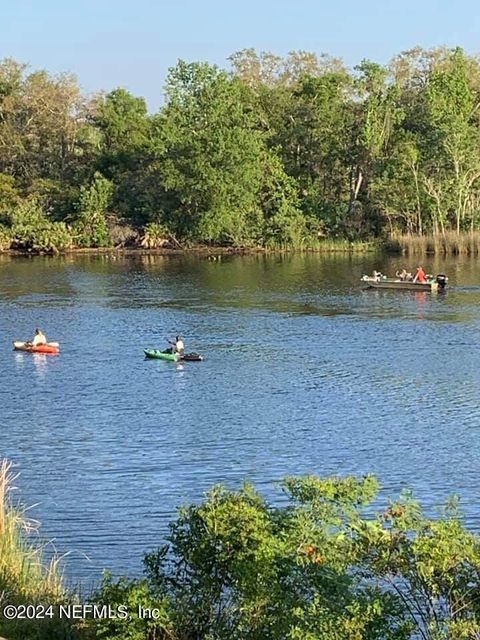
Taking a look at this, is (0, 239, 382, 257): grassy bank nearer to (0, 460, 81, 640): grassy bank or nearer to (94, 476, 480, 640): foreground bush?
(0, 460, 81, 640): grassy bank

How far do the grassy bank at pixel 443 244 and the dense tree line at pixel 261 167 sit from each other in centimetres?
166

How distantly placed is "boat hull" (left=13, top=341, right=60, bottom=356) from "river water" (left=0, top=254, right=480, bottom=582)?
0.39 metres

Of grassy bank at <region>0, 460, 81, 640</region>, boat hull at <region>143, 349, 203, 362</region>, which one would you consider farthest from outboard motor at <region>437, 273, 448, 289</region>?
grassy bank at <region>0, 460, 81, 640</region>

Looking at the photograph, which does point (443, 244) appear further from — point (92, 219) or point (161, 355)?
point (161, 355)

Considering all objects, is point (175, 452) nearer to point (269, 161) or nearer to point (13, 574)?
point (13, 574)

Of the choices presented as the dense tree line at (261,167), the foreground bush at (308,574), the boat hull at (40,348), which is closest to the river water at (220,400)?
the boat hull at (40,348)

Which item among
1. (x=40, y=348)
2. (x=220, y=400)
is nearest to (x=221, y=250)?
(x=40, y=348)

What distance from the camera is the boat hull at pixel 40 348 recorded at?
37938 mm

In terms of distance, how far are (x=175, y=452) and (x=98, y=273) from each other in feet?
146

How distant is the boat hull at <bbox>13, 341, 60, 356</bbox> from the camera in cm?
3794

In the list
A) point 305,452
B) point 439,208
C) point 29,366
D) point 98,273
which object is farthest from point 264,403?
point 439,208

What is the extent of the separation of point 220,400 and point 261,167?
56493mm

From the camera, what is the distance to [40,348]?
1494 inches

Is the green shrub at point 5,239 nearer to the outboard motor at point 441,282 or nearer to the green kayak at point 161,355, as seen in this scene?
the outboard motor at point 441,282
